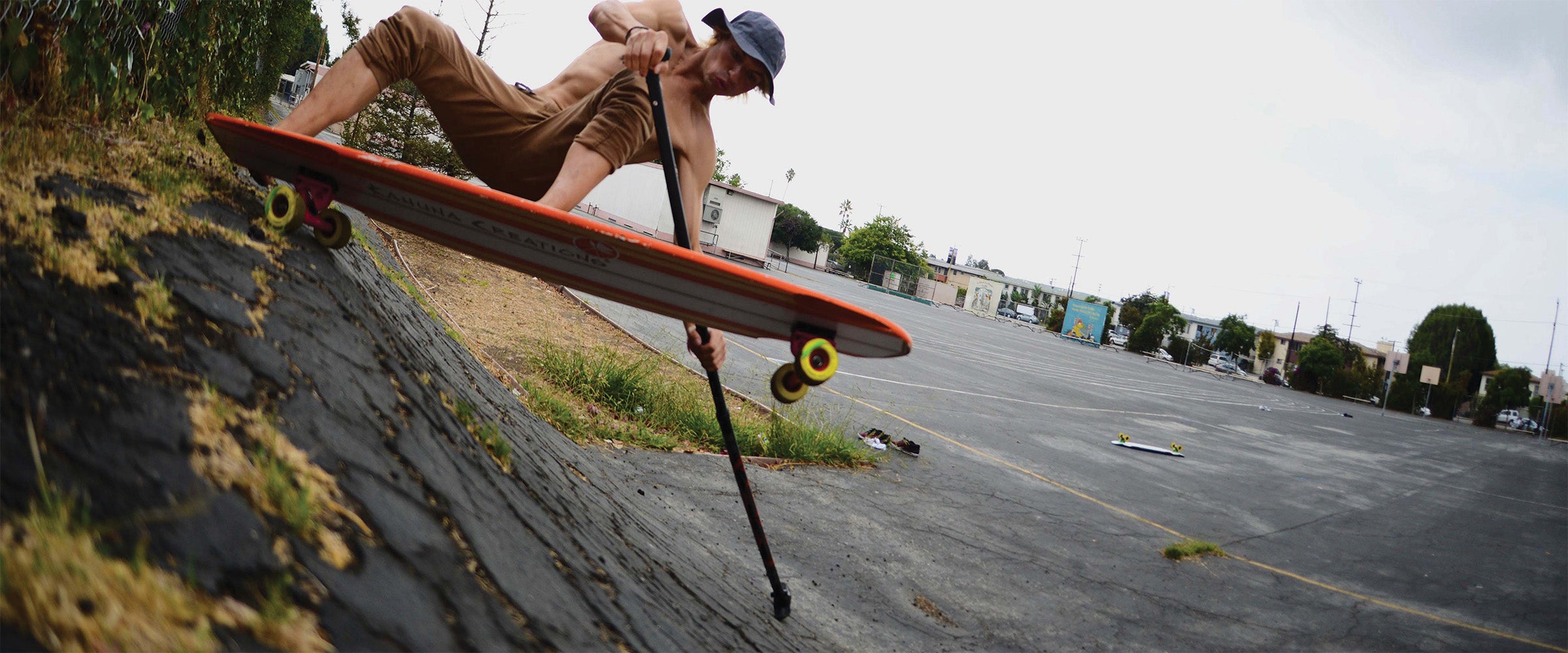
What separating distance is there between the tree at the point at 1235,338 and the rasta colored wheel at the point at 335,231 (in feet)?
282

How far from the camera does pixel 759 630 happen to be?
3297 millimetres

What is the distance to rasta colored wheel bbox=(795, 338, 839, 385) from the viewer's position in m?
2.83

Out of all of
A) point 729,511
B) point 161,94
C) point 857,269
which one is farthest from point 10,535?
point 857,269

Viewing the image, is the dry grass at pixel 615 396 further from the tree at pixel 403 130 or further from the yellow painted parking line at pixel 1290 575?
the tree at pixel 403 130

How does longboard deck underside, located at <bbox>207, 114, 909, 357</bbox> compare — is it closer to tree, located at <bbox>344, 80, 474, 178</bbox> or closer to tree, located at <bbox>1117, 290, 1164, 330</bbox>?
tree, located at <bbox>344, 80, 474, 178</bbox>

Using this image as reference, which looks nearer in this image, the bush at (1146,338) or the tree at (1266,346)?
the bush at (1146,338)

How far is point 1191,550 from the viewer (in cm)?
694

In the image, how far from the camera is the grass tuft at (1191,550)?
6.78m

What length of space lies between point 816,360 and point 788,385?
0.51 feet

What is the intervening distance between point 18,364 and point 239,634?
595mm

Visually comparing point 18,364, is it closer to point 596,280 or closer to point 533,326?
point 596,280

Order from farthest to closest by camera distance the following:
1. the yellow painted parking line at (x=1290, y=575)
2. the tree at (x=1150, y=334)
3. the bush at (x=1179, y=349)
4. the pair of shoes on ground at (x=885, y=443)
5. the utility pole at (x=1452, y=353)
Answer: the utility pole at (x=1452, y=353) → the bush at (x=1179, y=349) → the tree at (x=1150, y=334) → the pair of shoes on ground at (x=885, y=443) → the yellow painted parking line at (x=1290, y=575)

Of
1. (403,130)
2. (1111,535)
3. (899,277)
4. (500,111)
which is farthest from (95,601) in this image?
(899,277)

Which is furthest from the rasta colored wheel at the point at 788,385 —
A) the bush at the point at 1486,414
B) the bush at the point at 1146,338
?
the bush at the point at 1146,338
